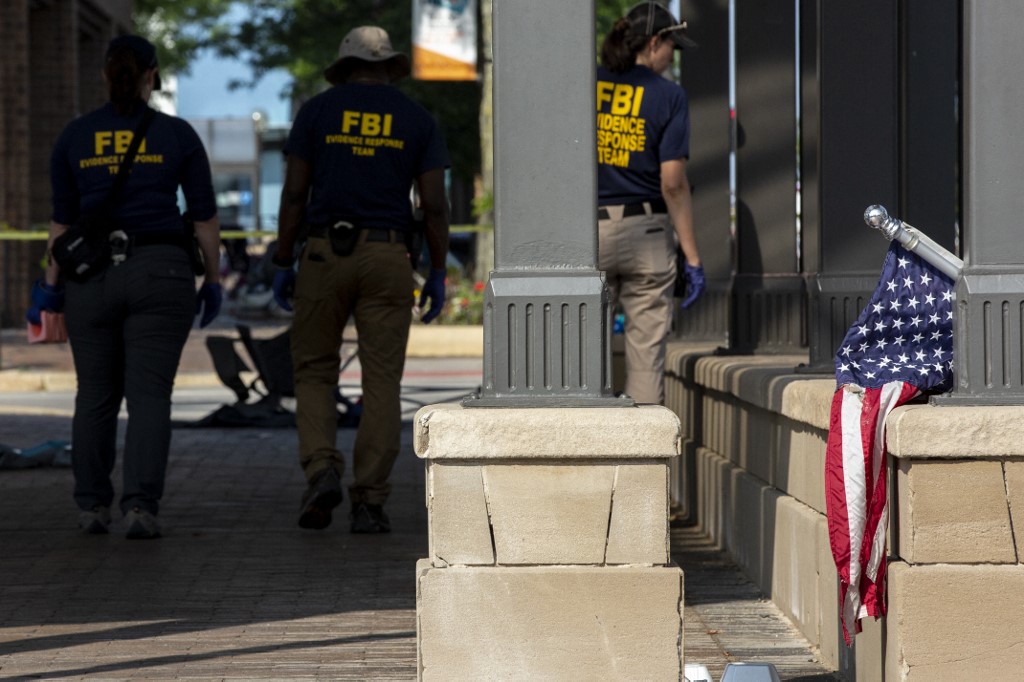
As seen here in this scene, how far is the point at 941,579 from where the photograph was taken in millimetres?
4316

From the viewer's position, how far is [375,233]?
24.7 feet

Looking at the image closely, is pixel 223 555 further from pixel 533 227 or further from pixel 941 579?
pixel 941 579

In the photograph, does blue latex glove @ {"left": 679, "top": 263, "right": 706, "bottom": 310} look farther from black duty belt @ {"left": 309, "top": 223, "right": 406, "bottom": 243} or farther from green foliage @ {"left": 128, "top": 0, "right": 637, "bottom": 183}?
green foliage @ {"left": 128, "top": 0, "right": 637, "bottom": 183}

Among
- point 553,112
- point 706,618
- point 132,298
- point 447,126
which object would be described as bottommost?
point 706,618

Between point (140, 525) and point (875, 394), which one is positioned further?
point (140, 525)

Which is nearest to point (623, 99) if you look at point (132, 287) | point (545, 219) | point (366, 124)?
point (366, 124)

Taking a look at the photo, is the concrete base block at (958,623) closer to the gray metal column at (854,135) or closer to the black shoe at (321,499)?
the gray metal column at (854,135)

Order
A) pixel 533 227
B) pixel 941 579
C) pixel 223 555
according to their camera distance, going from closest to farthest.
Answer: pixel 941 579, pixel 533 227, pixel 223 555

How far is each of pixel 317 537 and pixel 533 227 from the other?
328 centimetres

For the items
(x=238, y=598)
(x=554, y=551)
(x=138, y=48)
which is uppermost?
(x=138, y=48)

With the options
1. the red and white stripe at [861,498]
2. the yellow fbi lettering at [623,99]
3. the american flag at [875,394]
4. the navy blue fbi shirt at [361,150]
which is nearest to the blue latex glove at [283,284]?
the navy blue fbi shirt at [361,150]

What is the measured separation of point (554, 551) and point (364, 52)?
3.71 m

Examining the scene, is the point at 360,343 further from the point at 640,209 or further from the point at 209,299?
the point at 640,209

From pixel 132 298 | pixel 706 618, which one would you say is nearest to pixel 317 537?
pixel 132 298
